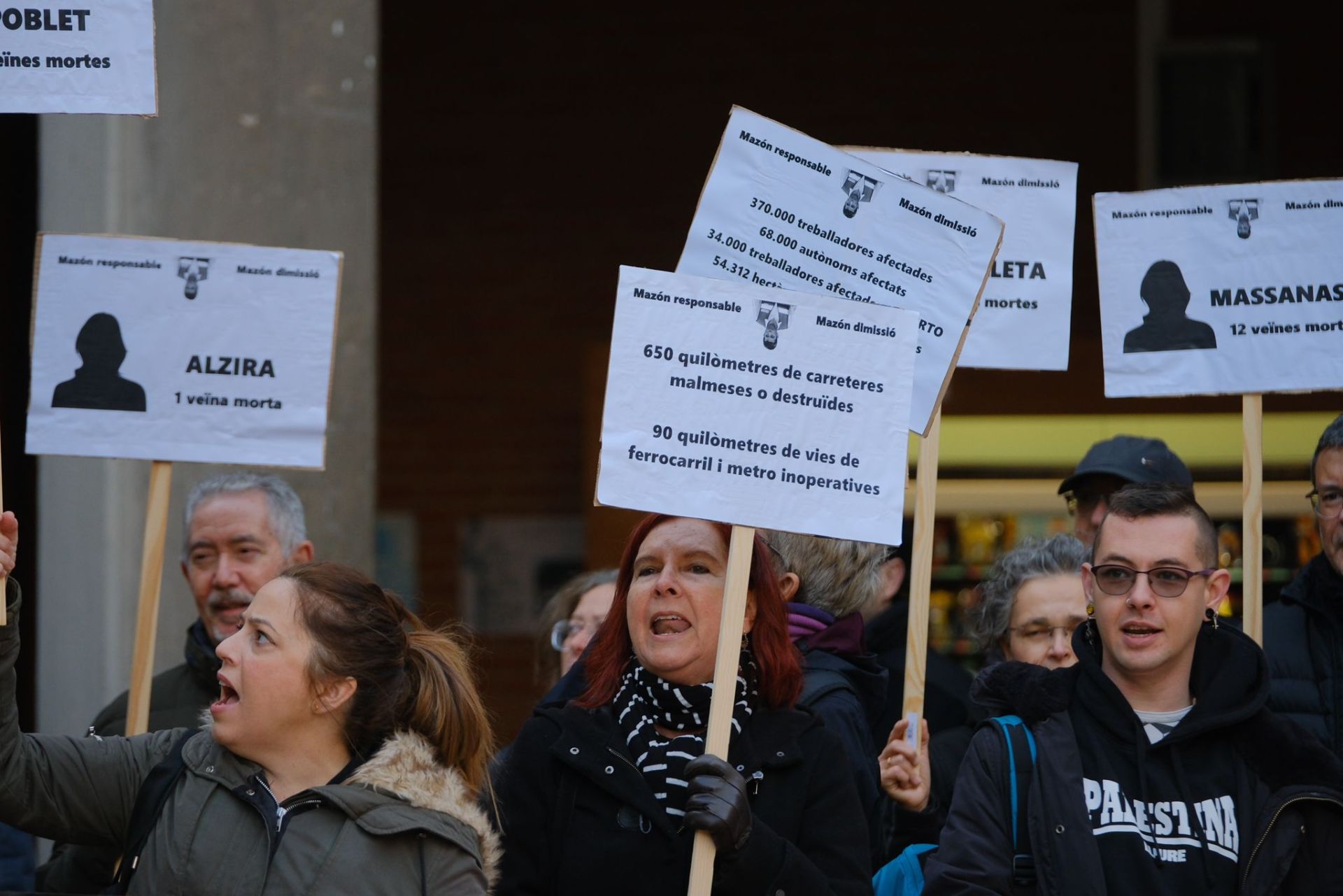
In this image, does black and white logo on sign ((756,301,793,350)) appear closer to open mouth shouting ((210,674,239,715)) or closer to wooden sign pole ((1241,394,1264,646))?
open mouth shouting ((210,674,239,715))

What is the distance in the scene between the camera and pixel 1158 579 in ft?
11.2

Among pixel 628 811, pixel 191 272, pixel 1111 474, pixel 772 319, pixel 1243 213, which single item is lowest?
pixel 628 811

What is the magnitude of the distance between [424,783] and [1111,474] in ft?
8.11

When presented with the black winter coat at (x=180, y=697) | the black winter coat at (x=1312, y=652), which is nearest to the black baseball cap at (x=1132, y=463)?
the black winter coat at (x=1312, y=652)

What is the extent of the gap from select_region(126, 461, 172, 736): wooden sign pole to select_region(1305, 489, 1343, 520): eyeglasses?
112 inches

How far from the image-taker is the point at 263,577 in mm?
4422

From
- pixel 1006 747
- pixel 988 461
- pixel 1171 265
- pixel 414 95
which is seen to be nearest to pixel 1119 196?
pixel 1171 265

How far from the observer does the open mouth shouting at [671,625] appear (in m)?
3.41

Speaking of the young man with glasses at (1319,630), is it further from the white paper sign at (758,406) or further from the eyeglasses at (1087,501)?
the white paper sign at (758,406)

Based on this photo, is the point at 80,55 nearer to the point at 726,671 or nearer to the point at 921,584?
the point at 726,671

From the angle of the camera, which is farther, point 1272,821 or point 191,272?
point 191,272

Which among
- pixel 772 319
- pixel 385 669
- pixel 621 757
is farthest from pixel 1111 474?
pixel 385 669

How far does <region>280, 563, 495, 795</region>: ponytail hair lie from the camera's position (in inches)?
121

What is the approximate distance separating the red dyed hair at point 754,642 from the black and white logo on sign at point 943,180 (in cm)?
130
